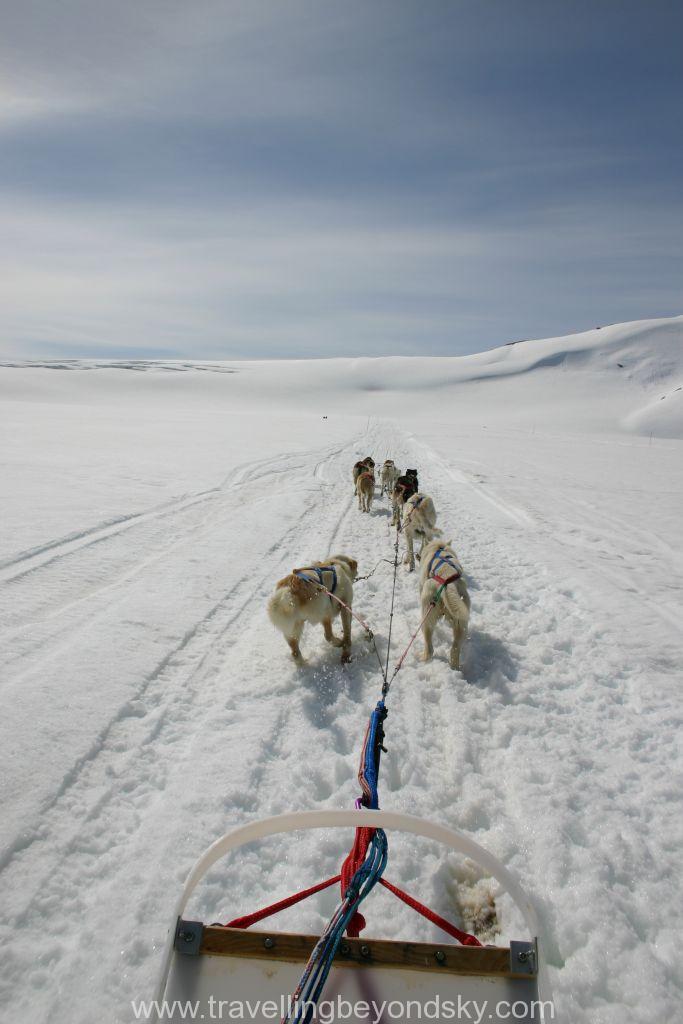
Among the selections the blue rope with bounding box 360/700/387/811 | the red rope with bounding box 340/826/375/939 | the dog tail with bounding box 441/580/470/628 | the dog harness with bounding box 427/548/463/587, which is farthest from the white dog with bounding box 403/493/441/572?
the red rope with bounding box 340/826/375/939

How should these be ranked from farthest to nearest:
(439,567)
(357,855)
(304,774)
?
1. (439,567)
2. (304,774)
3. (357,855)

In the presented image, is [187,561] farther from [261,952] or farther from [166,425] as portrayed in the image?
[166,425]

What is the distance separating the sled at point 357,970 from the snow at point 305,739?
811mm

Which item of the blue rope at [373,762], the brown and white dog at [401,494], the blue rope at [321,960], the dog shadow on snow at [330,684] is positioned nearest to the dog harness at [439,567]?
the dog shadow on snow at [330,684]

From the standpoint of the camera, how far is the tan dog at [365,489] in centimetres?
1053

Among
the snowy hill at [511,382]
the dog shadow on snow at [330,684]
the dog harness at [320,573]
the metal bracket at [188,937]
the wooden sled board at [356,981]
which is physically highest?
the snowy hill at [511,382]

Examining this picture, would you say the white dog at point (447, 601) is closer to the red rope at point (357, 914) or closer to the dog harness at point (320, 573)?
the dog harness at point (320, 573)

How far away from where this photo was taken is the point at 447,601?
4508 millimetres

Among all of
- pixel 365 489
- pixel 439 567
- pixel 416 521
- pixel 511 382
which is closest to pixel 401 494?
pixel 365 489

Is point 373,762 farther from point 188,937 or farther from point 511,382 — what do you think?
point 511,382

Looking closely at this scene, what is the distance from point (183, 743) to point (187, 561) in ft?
12.8

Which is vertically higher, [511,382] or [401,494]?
[511,382]

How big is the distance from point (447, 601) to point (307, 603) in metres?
1.24

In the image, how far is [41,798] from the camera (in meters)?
3.00
